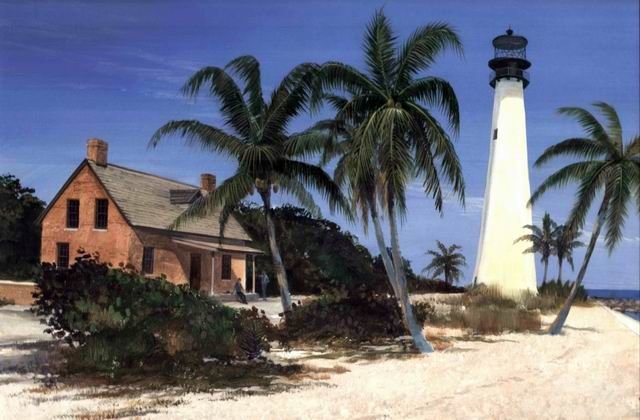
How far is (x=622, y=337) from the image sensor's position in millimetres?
17156

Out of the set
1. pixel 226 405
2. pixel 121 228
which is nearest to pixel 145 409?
pixel 226 405

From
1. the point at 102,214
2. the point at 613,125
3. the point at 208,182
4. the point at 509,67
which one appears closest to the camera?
the point at 102,214

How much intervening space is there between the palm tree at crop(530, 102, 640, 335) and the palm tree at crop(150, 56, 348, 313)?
6641 mm

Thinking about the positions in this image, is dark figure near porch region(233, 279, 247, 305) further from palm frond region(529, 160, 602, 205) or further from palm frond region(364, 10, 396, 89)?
palm frond region(529, 160, 602, 205)

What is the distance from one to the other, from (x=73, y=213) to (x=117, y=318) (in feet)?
5.18

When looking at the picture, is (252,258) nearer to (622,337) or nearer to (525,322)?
(525,322)

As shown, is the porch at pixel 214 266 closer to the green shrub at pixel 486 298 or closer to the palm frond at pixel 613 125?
the green shrub at pixel 486 298

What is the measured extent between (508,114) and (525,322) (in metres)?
6.93

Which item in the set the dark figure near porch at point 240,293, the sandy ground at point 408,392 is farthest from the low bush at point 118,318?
the dark figure near porch at point 240,293

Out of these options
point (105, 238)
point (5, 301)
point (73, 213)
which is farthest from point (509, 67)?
point (5, 301)

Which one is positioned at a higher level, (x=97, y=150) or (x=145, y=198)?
(x=97, y=150)

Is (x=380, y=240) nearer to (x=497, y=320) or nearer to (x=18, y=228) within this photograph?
(x=497, y=320)

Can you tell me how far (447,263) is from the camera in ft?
37.7

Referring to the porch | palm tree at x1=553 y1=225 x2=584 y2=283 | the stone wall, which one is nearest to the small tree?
the stone wall
